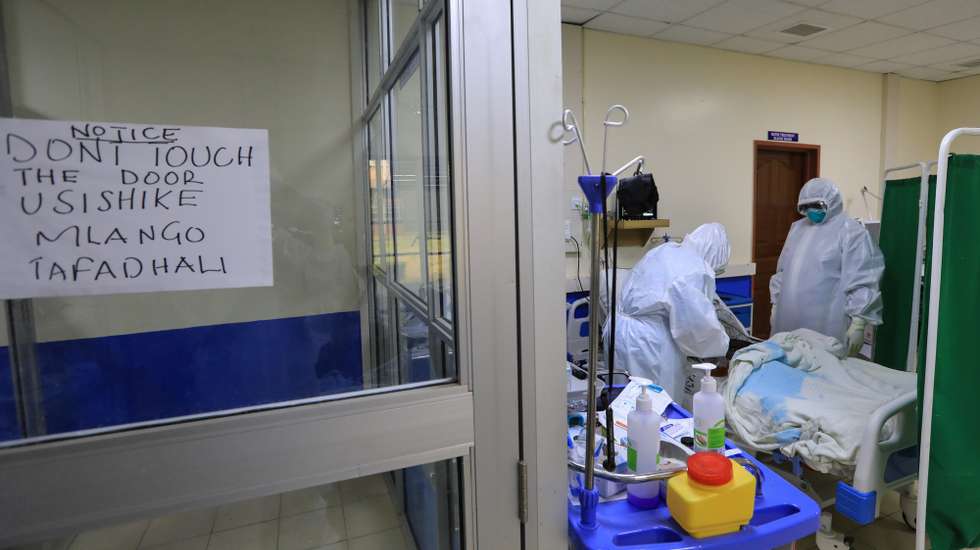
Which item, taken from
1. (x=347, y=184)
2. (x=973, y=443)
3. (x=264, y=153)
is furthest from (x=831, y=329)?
(x=264, y=153)

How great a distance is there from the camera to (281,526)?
2.69 ft

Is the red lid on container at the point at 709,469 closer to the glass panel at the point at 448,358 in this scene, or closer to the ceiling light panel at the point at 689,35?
the glass panel at the point at 448,358

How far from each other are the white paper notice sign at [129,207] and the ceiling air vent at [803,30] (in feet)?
13.5

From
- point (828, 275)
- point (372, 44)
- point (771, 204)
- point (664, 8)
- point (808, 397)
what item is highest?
point (664, 8)

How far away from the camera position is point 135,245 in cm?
65

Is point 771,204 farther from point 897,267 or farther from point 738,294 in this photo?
point 897,267

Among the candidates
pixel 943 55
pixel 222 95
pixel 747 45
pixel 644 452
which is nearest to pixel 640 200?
pixel 747 45

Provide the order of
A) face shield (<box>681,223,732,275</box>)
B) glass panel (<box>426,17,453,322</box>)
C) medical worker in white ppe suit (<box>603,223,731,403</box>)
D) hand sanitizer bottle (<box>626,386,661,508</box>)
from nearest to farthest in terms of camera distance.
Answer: glass panel (<box>426,17,453,322</box>)
hand sanitizer bottle (<box>626,386,661,508</box>)
medical worker in white ppe suit (<box>603,223,731,403</box>)
face shield (<box>681,223,732,275</box>)

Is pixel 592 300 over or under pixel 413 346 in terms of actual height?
over

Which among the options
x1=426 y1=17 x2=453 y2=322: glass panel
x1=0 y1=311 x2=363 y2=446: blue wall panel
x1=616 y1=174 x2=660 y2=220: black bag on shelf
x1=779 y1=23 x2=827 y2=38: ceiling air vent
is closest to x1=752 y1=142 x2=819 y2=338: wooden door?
x1=779 y1=23 x2=827 y2=38: ceiling air vent

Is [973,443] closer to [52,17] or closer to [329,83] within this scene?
[329,83]

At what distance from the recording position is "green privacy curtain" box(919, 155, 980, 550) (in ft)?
5.27

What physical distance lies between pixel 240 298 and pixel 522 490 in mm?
545

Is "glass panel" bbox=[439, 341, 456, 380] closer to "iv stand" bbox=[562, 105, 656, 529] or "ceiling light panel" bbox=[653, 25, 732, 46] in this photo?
"iv stand" bbox=[562, 105, 656, 529]
